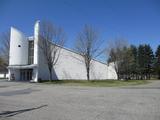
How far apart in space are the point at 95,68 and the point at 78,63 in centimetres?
582

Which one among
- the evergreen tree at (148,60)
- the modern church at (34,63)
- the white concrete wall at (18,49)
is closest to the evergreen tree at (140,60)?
the evergreen tree at (148,60)

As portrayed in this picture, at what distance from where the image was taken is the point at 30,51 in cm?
5047

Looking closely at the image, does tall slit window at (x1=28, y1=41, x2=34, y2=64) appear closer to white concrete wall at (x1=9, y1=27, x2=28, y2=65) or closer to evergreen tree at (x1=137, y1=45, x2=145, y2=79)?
white concrete wall at (x1=9, y1=27, x2=28, y2=65)

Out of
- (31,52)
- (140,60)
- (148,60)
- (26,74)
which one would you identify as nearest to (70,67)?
(31,52)

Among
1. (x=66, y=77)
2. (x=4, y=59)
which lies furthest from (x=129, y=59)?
(x=4, y=59)

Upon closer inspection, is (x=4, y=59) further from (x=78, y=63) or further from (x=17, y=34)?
(x=78, y=63)

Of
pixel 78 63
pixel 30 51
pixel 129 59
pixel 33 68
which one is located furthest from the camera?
pixel 129 59

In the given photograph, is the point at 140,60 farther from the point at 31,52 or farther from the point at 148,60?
the point at 31,52

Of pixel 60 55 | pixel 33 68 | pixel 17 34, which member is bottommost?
pixel 33 68

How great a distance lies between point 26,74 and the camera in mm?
50188

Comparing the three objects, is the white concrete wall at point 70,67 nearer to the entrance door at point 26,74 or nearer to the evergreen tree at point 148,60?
the entrance door at point 26,74

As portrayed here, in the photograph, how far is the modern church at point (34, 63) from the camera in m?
46.3

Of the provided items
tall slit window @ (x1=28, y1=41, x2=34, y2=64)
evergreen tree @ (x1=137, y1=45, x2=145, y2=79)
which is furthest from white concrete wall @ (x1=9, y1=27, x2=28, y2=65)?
evergreen tree @ (x1=137, y1=45, x2=145, y2=79)

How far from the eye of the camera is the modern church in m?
46.3
